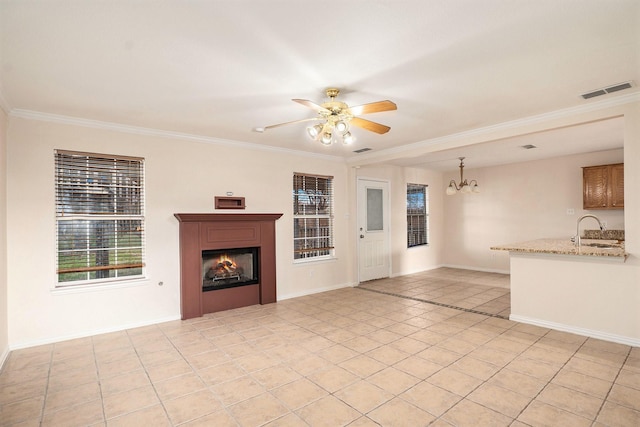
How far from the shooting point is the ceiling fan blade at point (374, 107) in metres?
2.62

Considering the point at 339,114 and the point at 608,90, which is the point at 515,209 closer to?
the point at 608,90

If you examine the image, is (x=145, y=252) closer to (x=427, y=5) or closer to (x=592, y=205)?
(x=427, y=5)

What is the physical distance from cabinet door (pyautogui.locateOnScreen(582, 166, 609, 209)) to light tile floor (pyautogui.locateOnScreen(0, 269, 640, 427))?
335 centimetres

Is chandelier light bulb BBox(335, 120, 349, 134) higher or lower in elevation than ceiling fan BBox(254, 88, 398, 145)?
lower

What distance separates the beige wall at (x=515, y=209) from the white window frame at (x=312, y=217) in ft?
12.3

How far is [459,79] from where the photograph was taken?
2.85 meters

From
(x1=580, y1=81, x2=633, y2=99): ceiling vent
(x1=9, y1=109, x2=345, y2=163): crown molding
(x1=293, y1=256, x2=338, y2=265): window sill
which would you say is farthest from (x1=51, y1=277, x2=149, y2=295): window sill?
(x1=580, y1=81, x2=633, y2=99): ceiling vent

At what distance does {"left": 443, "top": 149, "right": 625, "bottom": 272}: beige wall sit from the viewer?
6.21 metres

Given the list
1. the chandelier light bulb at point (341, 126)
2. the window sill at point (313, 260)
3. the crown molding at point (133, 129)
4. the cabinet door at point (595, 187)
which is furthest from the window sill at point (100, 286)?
the cabinet door at point (595, 187)

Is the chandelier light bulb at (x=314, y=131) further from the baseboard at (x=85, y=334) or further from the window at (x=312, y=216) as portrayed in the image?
the baseboard at (x=85, y=334)

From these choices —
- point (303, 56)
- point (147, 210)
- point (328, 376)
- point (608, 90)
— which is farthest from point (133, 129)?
point (608, 90)

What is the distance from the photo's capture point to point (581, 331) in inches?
144

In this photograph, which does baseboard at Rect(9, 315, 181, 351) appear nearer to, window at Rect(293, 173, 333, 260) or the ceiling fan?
window at Rect(293, 173, 333, 260)

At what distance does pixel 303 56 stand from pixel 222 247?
10.3ft
